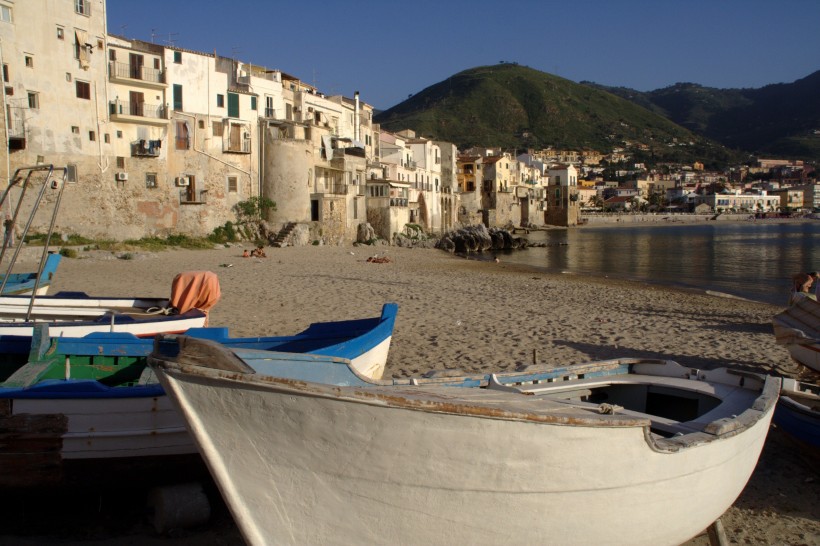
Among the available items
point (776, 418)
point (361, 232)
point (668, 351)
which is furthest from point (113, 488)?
point (361, 232)

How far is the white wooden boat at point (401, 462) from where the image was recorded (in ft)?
12.4

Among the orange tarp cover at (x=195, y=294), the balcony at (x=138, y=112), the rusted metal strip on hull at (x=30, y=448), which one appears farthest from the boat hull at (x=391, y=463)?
the balcony at (x=138, y=112)


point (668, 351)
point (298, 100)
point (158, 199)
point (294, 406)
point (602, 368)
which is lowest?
point (668, 351)

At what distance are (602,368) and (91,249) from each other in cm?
2795

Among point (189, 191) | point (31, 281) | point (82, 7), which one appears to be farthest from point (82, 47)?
point (31, 281)

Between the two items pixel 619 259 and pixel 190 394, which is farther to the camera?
pixel 619 259

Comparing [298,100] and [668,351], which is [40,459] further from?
[298,100]

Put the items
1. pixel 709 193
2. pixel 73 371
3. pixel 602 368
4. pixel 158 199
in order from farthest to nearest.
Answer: pixel 709 193
pixel 158 199
pixel 602 368
pixel 73 371

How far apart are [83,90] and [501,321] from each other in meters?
27.6

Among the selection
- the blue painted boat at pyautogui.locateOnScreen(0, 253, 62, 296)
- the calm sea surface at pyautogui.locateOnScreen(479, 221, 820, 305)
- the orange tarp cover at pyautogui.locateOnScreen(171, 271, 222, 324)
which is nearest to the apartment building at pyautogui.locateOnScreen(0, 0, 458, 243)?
the calm sea surface at pyautogui.locateOnScreen(479, 221, 820, 305)

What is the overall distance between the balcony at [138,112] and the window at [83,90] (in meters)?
1.41

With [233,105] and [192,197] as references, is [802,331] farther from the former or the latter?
[233,105]

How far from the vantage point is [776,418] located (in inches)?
287

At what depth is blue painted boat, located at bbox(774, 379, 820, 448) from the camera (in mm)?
6562
